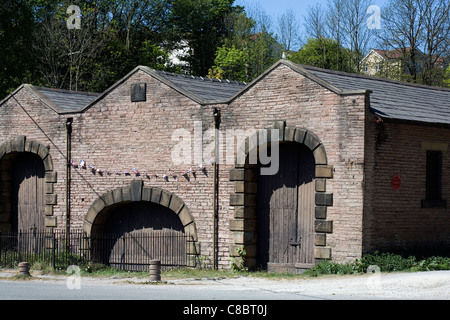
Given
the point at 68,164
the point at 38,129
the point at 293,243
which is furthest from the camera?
the point at 38,129

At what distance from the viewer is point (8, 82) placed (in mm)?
37219

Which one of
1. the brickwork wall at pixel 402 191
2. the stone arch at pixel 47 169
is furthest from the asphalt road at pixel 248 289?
the stone arch at pixel 47 169

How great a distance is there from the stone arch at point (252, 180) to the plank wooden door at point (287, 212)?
30cm

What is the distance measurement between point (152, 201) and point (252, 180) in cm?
338

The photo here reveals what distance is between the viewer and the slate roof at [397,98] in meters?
21.6

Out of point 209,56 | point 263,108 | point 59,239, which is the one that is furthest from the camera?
point 209,56

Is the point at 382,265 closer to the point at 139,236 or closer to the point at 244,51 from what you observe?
the point at 139,236

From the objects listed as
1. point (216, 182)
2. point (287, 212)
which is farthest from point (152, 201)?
point (287, 212)

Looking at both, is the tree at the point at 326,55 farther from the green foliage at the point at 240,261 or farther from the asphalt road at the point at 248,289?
the asphalt road at the point at 248,289

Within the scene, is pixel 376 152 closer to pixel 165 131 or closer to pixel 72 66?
pixel 165 131

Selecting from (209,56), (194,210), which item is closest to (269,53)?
(209,56)

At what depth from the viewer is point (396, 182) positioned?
21094 mm

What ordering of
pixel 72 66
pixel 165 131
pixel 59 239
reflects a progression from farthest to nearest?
pixel 72 66 → pixel 59 239 → pixel 165 131

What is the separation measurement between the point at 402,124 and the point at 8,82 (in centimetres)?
2206
